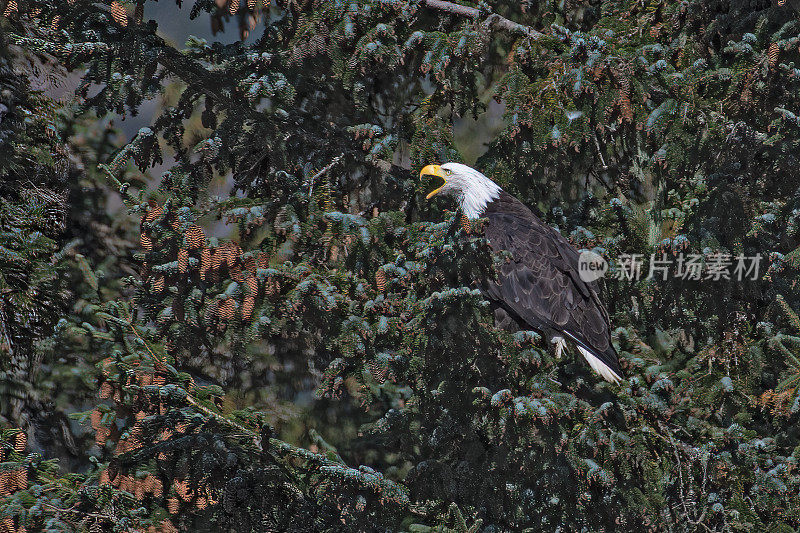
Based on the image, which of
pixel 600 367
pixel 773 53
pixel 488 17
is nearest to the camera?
pixel 773 53

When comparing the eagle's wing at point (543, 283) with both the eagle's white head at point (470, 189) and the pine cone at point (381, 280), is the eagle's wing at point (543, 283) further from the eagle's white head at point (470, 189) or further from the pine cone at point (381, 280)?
the pine cone at point (381, 280)

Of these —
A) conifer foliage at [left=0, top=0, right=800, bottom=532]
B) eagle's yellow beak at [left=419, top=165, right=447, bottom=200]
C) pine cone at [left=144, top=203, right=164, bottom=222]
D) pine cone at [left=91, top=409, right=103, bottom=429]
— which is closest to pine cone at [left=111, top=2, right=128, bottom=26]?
conifer foliage at [left=0, top=0, right=800, bottom=532]

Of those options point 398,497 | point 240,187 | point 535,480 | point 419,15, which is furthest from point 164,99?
point 535,480

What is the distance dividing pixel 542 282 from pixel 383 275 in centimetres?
130

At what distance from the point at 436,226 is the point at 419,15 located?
167 centimetres

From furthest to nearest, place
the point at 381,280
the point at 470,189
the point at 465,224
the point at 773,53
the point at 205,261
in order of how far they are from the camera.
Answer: the point at 470,189 < the point at 773,53 < the point at 381,280 < the point at 205,261 < the point at 465,224

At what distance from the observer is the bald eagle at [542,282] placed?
438 centimetres

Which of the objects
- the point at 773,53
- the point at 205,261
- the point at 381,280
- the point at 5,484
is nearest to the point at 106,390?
the point at 5,484

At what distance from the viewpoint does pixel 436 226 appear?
3447 millimetres

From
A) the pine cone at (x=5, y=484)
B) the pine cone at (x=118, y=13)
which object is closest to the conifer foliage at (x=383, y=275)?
the pine cone at (x=5, y=484)

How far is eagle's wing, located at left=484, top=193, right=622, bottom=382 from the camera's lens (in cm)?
440

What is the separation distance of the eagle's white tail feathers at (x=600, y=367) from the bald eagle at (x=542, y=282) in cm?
2

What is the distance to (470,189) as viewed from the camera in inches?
189

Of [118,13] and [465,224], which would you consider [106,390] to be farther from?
[118,13]
